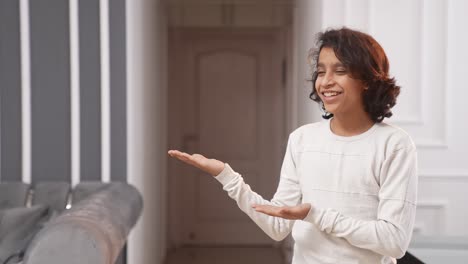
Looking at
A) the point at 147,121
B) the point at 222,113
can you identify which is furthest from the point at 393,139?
the point at 222,113

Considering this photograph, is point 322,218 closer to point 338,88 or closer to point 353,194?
point 353,194

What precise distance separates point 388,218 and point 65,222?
0.98m

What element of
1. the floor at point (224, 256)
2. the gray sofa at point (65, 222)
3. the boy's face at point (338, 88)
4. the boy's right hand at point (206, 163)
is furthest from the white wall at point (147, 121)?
the boy's face at point (338, 88)

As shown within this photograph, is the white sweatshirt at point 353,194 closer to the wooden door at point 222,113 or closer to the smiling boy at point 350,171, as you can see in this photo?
the smiling boy at point 350,171

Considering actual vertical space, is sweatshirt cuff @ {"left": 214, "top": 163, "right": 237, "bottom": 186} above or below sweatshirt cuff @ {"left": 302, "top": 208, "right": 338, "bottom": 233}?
above

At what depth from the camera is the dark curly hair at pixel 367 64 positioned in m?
1.34

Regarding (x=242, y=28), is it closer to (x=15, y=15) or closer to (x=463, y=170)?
(x=15, y=15)

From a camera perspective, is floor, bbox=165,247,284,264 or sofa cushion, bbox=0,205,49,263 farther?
floor, bbox=165,247,284,264

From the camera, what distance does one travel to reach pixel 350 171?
1.33 m

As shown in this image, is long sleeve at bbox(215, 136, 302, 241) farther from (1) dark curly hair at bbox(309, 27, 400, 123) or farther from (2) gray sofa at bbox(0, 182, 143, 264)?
(2) gray sofa at bbox(0, 182, 143, 264)

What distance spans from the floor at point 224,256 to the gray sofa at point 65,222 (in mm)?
2085

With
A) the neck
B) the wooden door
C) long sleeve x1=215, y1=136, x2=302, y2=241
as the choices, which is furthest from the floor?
the neck

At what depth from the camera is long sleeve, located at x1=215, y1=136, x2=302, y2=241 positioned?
1.45 meters

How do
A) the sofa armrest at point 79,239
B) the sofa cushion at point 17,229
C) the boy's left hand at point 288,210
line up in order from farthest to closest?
the sofa cushion at point 17,229 → the sofa armrest at point 79,239 → the boy's left hand at point 288,210
